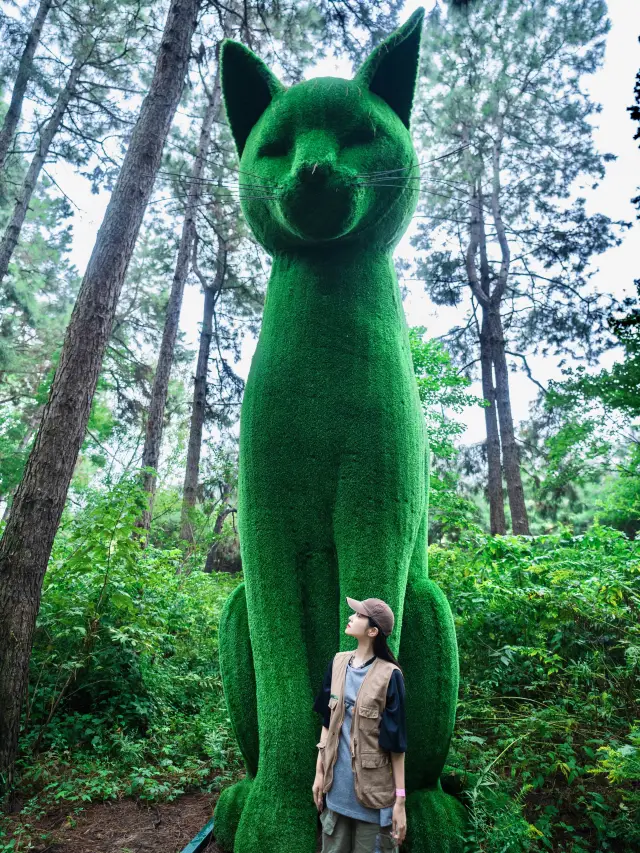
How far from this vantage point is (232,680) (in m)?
2.68

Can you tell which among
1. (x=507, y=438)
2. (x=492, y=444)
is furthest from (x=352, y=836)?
(x=492, y=444)

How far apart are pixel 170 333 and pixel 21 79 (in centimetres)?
619

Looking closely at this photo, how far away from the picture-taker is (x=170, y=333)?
37.1 ft

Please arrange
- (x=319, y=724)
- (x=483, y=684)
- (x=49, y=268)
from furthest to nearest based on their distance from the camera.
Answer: (x=49, y=268)
(x=483, y=684)
(x=319, y=724)

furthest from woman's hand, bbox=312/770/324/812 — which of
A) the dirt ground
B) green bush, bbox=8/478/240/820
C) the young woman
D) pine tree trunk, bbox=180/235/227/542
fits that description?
pine tree trunk, bbox=180/235/227/542

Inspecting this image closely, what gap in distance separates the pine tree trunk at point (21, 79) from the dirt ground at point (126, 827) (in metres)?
12.3

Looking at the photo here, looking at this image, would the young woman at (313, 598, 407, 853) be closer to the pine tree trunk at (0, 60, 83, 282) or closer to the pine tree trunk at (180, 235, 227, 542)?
the pine tree trunk at (180, 235, 227, 542)

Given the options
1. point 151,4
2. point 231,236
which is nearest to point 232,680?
point 151,4

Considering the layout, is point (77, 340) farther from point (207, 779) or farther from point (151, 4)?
point (151, 4)

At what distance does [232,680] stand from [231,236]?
14.3 metres

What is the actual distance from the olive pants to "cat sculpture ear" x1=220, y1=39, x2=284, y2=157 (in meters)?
3.23

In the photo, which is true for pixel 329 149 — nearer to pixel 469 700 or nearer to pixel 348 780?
pixel 348 780

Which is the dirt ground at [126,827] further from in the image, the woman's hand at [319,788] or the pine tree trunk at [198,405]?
the pine tree trunk at [198,405]

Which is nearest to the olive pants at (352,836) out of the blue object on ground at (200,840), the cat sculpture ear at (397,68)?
the blue object on ground at (200,840)
